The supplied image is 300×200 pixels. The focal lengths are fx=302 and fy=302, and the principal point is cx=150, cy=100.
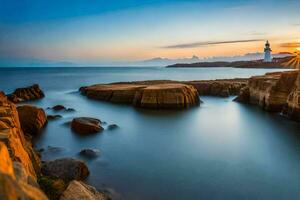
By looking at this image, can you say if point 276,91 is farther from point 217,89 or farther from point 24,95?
point 24,95

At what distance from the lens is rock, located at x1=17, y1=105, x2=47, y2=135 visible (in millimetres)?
24125

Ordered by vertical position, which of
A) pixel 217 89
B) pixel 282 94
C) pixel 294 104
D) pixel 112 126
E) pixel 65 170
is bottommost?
pixel 217 89

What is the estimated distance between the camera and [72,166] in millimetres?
13734

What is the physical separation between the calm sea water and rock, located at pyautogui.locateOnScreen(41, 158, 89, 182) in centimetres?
67

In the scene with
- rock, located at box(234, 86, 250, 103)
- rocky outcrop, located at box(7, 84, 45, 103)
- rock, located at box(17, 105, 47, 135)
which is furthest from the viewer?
rocky outcrop, located at box(7, 84, 45, 103)

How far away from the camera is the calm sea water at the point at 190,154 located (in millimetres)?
13273

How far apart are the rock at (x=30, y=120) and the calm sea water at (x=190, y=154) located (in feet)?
2.94

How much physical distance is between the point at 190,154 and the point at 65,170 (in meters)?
8.45

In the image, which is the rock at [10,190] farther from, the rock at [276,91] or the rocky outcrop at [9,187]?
the rock at [276,91]

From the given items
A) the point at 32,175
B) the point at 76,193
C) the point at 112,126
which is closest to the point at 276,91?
the point at 112,126

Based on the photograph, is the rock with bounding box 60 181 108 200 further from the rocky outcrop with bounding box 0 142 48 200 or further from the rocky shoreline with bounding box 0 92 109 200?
the rocky outcrop with bounding box 0 142 48 200

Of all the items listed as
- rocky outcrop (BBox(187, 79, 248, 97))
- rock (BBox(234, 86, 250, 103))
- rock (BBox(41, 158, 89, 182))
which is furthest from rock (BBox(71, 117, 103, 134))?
rocky outcrop (BBox(187, 79, 248, 97))

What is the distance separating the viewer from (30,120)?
2472 cm

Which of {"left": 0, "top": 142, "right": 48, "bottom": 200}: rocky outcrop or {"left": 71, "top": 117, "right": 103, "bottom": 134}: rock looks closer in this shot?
{"left": 0, "top": 142, "right": 48, "bottom": 200}: rocky outcrop
